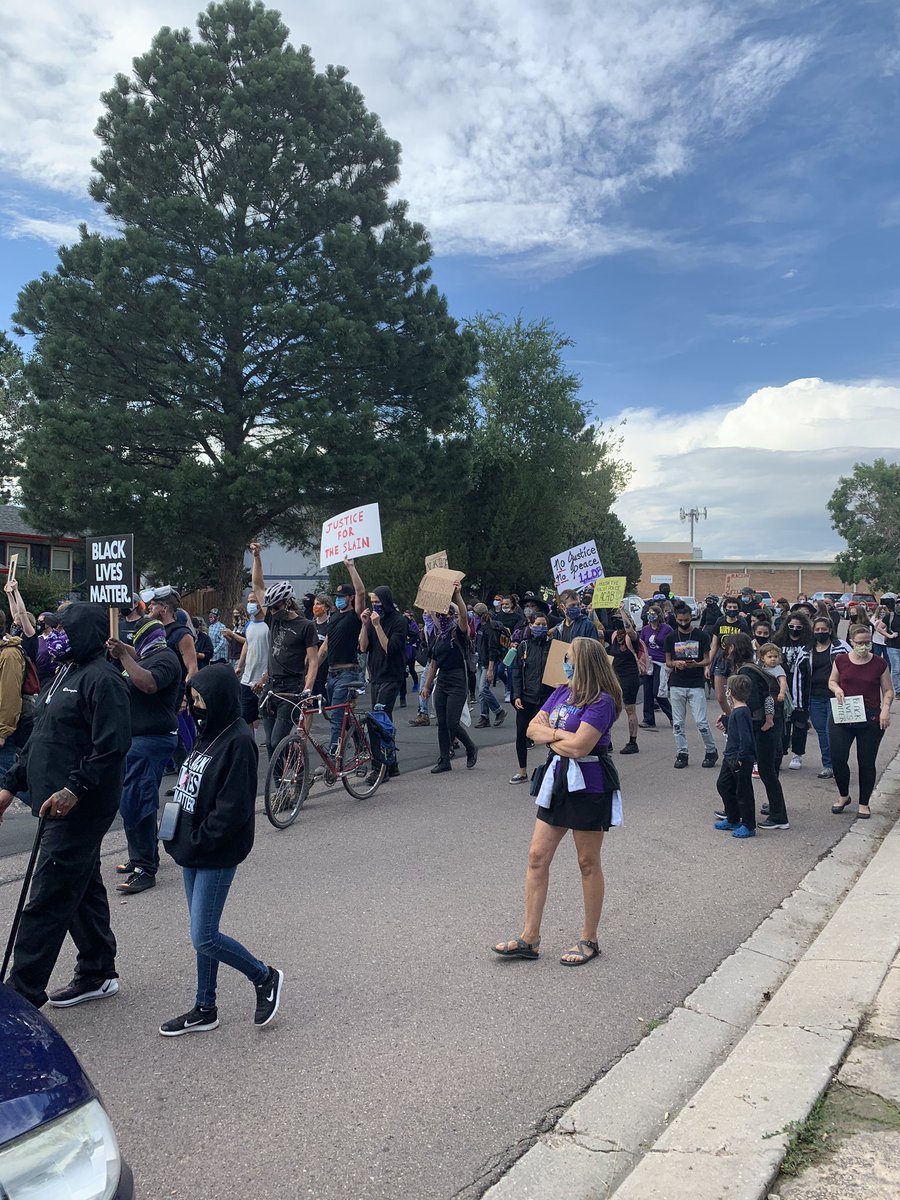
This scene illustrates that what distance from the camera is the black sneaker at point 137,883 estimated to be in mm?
6047

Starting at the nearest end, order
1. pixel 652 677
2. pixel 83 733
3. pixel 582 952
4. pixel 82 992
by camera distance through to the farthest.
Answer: pixel 83 733, pixel 82 992, pixel 582 952, pixel 652 677

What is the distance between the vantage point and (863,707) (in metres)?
8.12

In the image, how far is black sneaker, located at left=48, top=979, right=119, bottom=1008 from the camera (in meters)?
4.37

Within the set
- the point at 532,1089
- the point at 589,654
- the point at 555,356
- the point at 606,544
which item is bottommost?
the point at 532,1089

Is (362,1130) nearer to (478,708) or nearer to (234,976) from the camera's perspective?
(234,976)

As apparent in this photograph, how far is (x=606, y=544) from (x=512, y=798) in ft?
139

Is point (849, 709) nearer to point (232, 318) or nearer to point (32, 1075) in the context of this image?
point (32, 1075)

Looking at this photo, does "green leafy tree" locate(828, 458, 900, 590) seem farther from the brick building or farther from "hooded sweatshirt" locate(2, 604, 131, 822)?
"hooded sweatshirt" locate(2, 604, 131, 822)

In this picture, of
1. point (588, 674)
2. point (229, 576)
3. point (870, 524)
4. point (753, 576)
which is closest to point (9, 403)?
point (229, 576)

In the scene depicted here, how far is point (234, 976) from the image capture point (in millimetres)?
4766

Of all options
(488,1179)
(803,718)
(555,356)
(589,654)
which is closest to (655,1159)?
(488,1179)

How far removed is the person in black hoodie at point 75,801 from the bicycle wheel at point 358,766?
4.33 meters

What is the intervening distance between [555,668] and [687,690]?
14.1 feet

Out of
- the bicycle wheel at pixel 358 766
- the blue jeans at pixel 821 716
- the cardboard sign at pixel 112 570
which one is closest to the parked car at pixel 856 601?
the blue jeans at pixel 821 716
